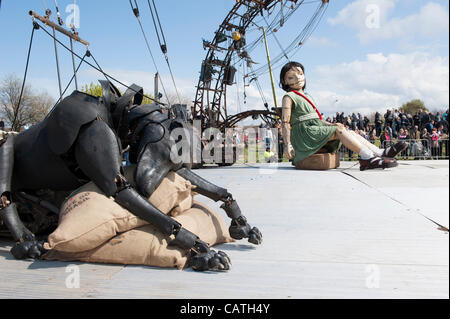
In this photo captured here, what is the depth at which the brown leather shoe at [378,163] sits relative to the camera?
564 centimetres

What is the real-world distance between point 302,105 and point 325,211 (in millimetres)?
3636

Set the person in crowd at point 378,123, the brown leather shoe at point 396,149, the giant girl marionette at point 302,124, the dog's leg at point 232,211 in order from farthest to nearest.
Result: the person in crowd at point 378,123
the giant girl marionette at point 302,124
the brown leather shoe at point 396,149
the dog's leg at point 232,211

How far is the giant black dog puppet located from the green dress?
14.8 ft

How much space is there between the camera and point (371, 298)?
4.88ft

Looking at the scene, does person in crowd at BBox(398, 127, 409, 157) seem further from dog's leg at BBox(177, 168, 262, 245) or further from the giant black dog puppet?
the giant black dog puppet

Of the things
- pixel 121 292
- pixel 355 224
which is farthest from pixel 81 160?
pixel 355 224

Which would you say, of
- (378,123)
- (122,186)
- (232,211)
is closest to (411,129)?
(378,123)

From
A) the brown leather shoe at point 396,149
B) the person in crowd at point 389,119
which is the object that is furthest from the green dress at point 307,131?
the person in crowd at point 389,119

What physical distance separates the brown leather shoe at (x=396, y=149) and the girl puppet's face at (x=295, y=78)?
196 centimetres

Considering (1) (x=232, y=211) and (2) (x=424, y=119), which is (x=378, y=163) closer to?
(1) (x=232, y=211)

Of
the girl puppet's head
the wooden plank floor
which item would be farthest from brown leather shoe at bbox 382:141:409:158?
the wooden plank floor

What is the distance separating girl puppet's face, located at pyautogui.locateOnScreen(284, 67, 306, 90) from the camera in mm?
6609

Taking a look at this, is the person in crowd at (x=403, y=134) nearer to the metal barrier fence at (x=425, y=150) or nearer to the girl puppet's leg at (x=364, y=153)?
the metal barrier fence at (x=425, y=150)
